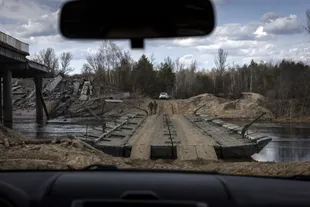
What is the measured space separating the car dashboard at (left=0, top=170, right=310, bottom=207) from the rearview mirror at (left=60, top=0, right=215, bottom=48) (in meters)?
0.94

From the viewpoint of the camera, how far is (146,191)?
3156 millimetres

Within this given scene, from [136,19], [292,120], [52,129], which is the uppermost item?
[136,19]

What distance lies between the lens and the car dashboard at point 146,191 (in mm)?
3010

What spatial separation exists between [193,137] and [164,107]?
Result: 50.3 metres

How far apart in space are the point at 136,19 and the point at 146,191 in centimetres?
110

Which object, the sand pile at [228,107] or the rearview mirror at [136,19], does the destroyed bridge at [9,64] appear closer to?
the sand pile at [228,107]

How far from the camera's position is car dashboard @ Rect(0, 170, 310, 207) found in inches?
118

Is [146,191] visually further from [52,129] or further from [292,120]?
A: [292,120]

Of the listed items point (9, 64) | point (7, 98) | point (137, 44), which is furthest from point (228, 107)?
point (137, 44)

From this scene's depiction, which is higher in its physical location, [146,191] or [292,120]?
[146,191]

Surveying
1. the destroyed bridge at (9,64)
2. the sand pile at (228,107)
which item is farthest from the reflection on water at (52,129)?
the sand pile at (228,107)

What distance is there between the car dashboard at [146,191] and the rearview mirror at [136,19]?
94 cm

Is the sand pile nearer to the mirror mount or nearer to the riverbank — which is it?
the riverbank

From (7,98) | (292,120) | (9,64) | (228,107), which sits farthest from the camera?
(228,107)
